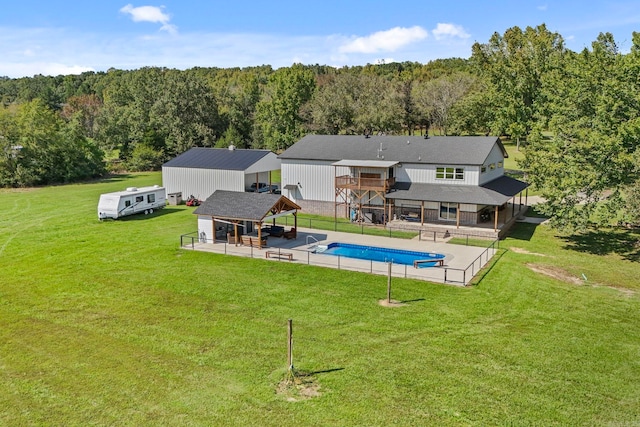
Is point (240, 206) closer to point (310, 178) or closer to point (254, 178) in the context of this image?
point (310, 178)

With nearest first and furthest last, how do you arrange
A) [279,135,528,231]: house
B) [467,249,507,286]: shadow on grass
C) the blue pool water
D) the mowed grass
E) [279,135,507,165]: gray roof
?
1. the mowed grass
2. [467,249,507,286]: shadow on grass
3. the blue pool water
4. [279,135,528,231]: house
5. [279,135,507,165]: gray roof

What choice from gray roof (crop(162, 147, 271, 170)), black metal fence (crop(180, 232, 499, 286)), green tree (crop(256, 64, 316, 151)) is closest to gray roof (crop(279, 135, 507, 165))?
gray roof (crop(162, 147, 271, 170))

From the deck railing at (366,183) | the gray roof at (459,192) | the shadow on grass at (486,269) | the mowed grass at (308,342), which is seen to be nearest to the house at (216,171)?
the deck railing at (366,183)

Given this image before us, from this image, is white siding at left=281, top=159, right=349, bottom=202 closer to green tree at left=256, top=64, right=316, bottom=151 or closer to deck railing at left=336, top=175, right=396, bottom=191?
deck railing at left=336, top=175, right=396, bottom=191

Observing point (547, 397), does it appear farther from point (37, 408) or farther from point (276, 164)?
point (276, 164)

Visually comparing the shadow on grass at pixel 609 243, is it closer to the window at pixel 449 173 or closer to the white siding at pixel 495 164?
the white siding at pixel 495 164
